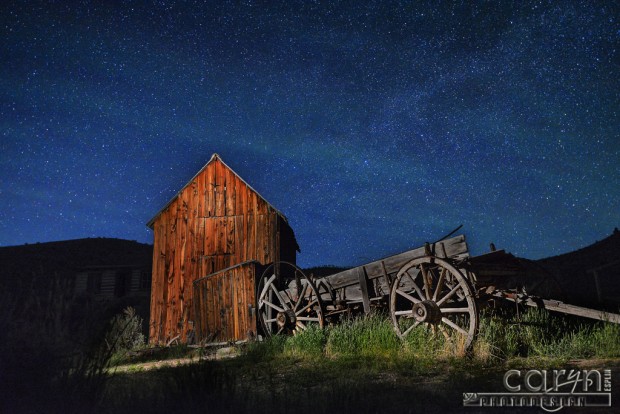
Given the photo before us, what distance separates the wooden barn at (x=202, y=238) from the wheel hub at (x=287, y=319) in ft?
17.2

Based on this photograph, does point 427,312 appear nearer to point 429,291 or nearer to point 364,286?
point 429,291

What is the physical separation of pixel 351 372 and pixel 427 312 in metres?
1.64

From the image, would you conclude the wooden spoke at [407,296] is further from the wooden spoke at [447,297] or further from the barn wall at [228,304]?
the barn wall at [228,304]

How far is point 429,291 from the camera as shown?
25.0 feet

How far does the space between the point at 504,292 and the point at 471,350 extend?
1.65 meters

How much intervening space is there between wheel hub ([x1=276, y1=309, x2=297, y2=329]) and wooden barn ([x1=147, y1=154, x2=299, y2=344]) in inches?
206

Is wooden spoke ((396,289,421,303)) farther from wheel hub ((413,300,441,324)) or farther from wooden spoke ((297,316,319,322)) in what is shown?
wooden spoke ((297,316,319,322))

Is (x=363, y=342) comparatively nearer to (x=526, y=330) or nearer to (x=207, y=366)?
(x=526, y=330)

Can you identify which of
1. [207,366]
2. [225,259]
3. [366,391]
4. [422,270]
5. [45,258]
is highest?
[45,258]

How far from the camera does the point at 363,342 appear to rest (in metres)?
7.91

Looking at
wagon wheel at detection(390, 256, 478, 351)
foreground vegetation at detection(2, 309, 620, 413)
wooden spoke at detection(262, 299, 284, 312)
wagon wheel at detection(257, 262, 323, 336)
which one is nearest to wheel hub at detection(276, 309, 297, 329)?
wagon wheel at detection(257, 262, 323, 336)

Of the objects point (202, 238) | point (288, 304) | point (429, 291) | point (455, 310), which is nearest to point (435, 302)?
point (429, 291)

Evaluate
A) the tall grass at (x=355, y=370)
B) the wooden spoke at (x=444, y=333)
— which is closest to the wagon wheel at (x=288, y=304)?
the tall grass at (x=355, y=370)

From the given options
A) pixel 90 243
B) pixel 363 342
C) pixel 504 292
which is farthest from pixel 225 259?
pixel 90 243
